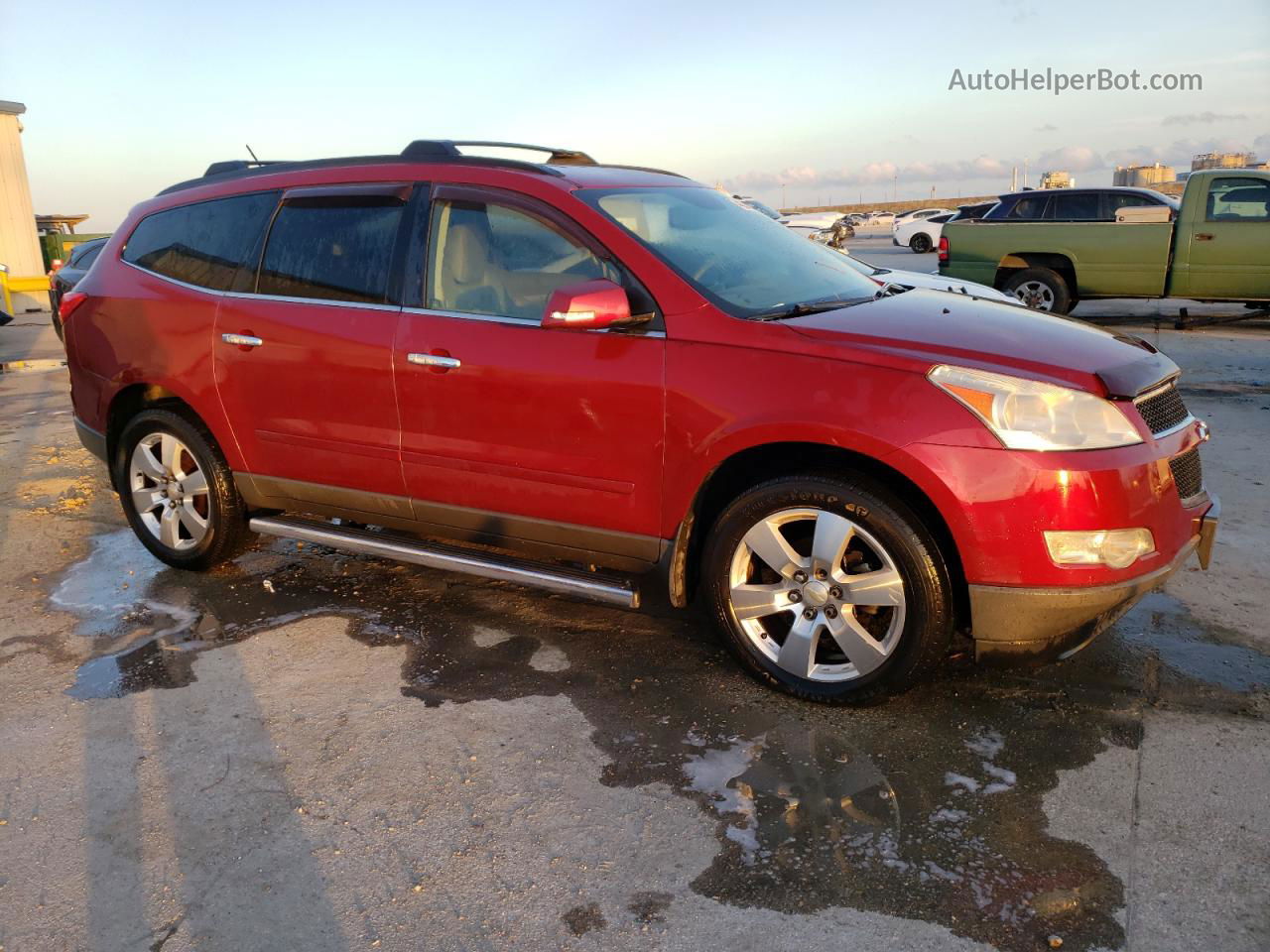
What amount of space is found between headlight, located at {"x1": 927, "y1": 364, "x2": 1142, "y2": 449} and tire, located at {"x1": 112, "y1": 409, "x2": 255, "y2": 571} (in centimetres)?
323

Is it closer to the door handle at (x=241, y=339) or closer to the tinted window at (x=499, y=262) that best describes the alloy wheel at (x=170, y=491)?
the door handle at (x=241, y=339)

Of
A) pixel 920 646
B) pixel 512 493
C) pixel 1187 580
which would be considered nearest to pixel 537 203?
pixel 512 493

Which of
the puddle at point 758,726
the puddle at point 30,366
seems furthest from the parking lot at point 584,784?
the puddle at point 30,366

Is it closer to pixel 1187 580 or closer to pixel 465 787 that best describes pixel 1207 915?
pixel 465 787

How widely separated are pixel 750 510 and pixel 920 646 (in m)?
0.69

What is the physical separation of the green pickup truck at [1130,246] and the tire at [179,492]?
1041 centimetres

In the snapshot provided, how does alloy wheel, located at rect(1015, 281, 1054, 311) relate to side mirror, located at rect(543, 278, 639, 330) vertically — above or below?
below

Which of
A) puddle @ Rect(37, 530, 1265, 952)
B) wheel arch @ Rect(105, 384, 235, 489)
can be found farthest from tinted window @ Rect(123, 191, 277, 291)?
puddle @ Rect(37, 530, 1265, 952)

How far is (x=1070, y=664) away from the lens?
12.1ft

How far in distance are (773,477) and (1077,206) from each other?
1147cm

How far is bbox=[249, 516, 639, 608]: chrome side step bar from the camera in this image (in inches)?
143

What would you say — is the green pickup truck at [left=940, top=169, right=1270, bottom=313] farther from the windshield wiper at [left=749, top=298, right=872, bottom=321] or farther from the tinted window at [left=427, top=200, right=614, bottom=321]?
the tinted window at [left=427, top=200, right=614, bottom=321]

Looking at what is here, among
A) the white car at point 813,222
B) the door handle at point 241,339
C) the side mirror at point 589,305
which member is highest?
the side mirror at point 589,305

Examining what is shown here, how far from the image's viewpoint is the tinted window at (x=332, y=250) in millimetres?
4086
